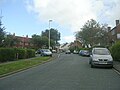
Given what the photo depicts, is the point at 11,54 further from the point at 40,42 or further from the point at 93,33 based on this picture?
the point at 40,42

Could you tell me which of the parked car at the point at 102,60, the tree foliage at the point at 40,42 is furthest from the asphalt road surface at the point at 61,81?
the tree foliage at the point at 40,42

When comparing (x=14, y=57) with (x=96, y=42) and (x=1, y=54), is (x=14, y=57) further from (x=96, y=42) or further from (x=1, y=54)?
(x=96, y=42)

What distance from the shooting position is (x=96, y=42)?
8662 centimetres

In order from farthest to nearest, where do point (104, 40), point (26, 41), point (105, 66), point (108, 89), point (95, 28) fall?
point (26, 41) < point (95, 28) < point (104, 40) < point (105, 66) < point (108, 89)

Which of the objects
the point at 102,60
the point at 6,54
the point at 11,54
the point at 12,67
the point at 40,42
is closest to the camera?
the point at 102,60

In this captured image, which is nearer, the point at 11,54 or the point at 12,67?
the point at 12,67

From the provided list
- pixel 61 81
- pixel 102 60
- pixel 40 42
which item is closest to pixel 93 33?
pixel 40 42

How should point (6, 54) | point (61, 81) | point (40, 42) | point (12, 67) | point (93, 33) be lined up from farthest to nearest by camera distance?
1. point (40, 42)
2. point (93, 33)
3. point (6, 54)
4. point (12, 67)
5. point (61, 81)

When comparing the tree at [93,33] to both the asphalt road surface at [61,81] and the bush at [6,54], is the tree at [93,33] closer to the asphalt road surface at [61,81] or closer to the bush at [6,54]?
the bush at [6,54]

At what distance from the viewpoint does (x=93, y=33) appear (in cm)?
8744

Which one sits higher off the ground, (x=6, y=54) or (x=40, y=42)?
(x=40, y=42)

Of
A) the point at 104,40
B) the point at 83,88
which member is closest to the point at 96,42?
the point at 104,40

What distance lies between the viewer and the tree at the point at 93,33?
281 ft

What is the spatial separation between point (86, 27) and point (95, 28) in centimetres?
432
